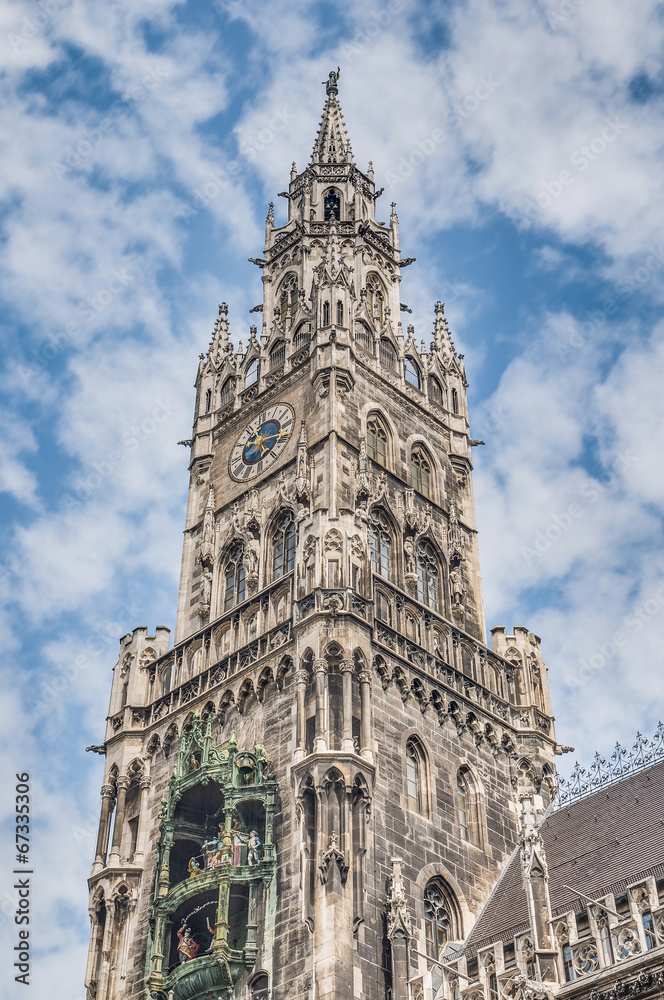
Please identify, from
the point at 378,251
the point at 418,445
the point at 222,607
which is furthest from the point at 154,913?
the point at 378,251

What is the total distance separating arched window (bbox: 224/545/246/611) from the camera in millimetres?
41938

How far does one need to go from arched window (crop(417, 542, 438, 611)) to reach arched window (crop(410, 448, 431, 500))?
7.32 feet

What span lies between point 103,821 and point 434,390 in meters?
19.1

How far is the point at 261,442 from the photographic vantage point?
44812mm

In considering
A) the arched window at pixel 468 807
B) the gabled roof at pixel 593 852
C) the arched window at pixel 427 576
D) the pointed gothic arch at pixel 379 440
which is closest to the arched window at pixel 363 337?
the pointed gothic arch at pixel 379 440

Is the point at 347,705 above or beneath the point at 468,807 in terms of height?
above

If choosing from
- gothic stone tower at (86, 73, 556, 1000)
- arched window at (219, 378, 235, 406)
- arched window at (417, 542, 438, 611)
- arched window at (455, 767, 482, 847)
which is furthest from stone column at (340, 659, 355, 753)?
arched window at (219, 378, 235, 406)

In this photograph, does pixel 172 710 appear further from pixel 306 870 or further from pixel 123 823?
pixel 306 870

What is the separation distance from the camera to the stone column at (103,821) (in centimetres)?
3762

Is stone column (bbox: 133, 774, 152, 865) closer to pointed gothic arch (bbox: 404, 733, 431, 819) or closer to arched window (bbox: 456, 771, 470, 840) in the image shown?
pointed gothic arch (bbox: 404, 733, 431, 819)

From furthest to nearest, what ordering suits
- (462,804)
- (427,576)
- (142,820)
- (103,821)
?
(427,576) < (103,821) < (142,820) < (462,804)

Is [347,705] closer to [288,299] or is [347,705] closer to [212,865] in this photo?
[212,865]

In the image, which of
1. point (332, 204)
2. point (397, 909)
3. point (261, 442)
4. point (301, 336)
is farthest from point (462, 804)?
point (332, 204)

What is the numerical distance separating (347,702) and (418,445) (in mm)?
13605
